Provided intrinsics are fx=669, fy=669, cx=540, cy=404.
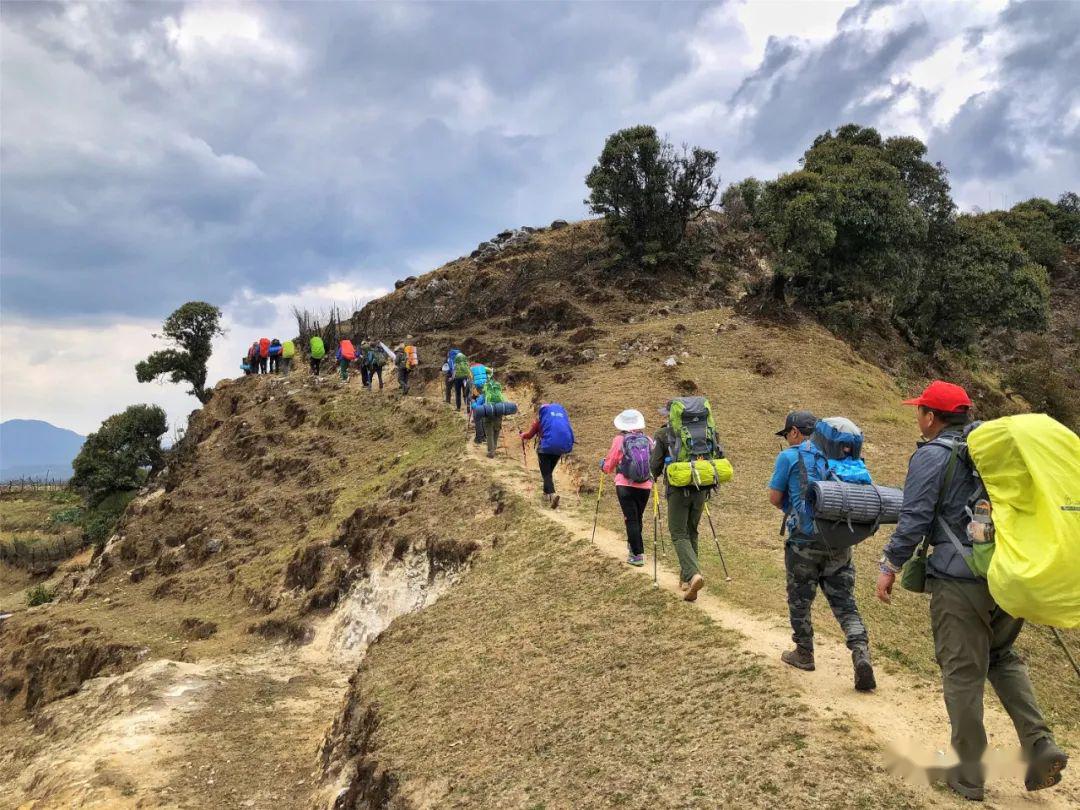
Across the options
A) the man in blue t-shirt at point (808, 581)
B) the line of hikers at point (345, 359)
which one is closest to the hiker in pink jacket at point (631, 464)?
the man in blue t-shirt at point (808, 581)

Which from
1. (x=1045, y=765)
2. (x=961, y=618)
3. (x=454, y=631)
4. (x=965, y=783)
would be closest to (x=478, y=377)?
(x=454, y=631)

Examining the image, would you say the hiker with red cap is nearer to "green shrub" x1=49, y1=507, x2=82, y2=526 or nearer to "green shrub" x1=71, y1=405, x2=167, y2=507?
"green shrub" x1=71, y1=405, x2=167, y2=507

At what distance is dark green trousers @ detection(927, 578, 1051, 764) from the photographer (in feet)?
15.4

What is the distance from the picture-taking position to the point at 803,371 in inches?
1100

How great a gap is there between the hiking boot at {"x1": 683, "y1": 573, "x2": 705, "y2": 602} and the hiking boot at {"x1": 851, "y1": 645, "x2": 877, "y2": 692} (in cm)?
260

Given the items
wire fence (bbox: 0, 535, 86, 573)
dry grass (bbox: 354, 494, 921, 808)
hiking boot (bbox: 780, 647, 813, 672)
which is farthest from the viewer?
wire fence (bbox: 0, 535, 86, 573)

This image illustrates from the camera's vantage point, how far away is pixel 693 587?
8.92 metres

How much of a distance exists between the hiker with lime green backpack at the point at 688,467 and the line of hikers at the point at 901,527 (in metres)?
0.02

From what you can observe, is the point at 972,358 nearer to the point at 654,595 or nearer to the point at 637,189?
the point at 637,189

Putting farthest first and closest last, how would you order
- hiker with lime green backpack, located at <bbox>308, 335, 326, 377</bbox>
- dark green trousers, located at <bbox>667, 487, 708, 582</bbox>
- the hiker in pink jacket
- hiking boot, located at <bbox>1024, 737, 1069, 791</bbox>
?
hiker with lime green backpack, located at <bbox>308, 335, 326, 377</bbox>
the hiker in pink jacket
dark green trousers, located at <bbox>667, 487, 708, 582</bbox>
hiking boot, located at <bbox>1024, 737, 1069, 791</bbox>

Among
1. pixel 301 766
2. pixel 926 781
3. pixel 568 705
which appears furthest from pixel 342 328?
pixel 926 781

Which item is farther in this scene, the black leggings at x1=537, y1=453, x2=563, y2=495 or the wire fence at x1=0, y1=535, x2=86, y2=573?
the wire fence at x1=0, y1=535, x2=86, y2=573

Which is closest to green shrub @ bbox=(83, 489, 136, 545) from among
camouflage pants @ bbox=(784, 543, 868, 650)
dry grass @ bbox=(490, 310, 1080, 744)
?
dry grass @ bbox=(490, 310, 1080, 744)

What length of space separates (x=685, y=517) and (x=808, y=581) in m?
2.33
